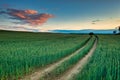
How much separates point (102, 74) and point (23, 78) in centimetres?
455

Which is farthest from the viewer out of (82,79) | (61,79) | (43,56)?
(43,56)

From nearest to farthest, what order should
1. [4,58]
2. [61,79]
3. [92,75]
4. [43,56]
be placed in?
[92,75], [61,79], [4,58], [43,56]

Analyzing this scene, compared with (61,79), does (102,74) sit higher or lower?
higher

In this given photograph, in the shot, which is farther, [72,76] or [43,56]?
[43,56]

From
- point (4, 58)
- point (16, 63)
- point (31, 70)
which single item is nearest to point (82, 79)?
point (31, 70)

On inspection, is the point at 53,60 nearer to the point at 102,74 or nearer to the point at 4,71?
the point at 4,71

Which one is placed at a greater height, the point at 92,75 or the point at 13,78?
the point at 92,75

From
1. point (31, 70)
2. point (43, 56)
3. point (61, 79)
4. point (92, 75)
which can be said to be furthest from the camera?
point (43, 56)

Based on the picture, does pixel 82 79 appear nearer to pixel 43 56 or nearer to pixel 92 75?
pixel 92 75

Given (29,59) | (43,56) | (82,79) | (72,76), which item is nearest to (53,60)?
(43,56)

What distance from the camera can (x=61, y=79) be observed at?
32.6ft

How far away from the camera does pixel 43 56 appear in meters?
→ 15.6

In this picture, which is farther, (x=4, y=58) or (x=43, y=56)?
(x=43, y=56)

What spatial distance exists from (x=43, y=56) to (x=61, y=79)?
232 inches
